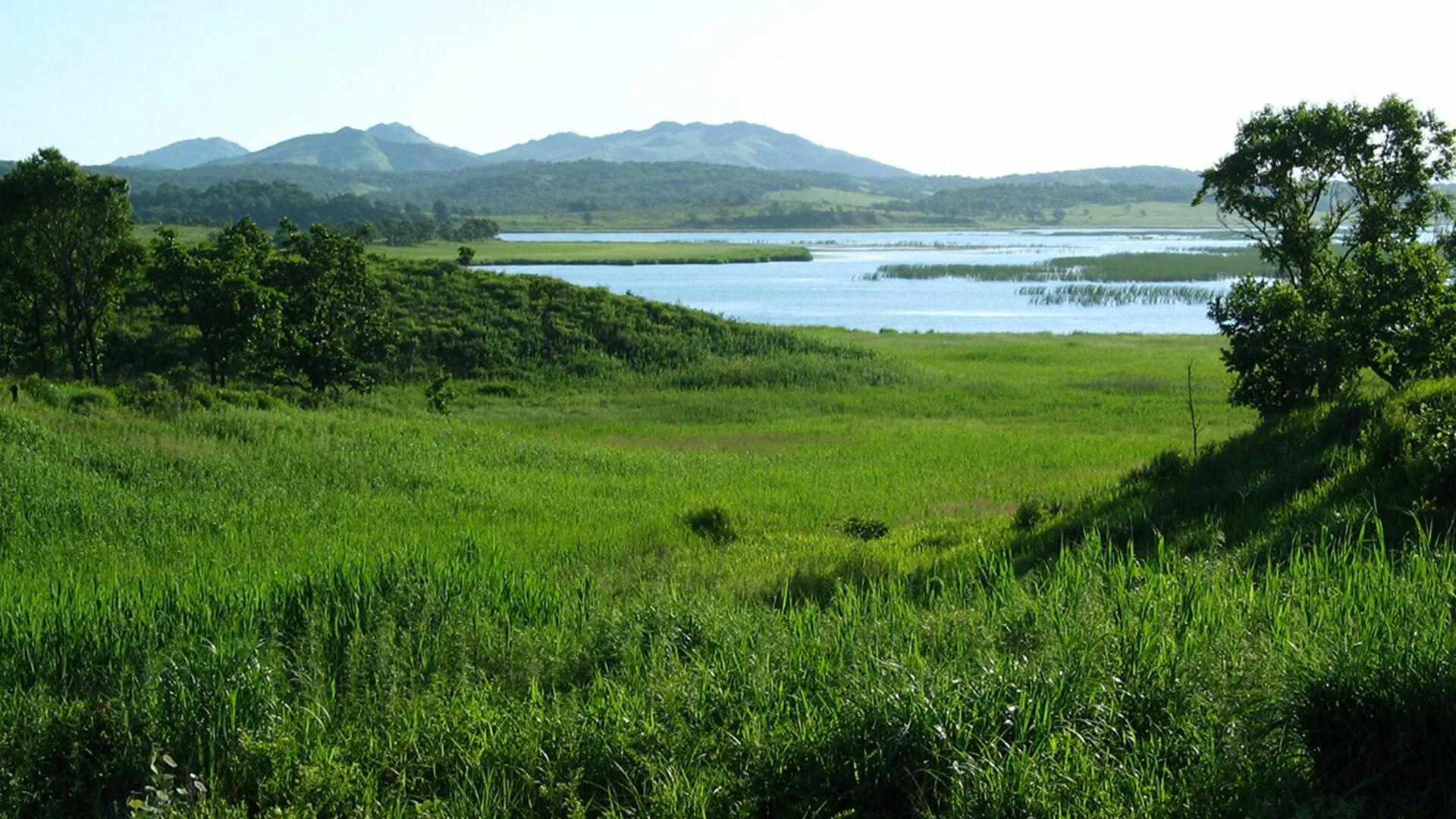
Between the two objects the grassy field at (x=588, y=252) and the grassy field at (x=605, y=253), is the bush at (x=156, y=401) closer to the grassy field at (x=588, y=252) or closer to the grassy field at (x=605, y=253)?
the grassy field at (x=588, y=252)

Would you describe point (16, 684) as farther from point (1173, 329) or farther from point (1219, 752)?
point (1173, 329)

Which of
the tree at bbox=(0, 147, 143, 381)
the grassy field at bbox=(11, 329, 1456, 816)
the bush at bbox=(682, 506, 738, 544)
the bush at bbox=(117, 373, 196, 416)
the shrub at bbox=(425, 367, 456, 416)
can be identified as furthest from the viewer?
the shrub at bbox=(425, 367, 456, 416)

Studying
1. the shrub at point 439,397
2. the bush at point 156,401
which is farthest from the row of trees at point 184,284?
the bush at point 156,401

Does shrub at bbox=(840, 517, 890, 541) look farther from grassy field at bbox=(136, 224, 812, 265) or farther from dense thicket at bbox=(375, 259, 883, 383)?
grassy field at bbox=(136, 224, 812, 265)

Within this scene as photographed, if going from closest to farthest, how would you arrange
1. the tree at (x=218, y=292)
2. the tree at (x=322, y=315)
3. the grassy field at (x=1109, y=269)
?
the tree at (x=218, y=292) < the tree at (x=322, y=315) < the grassy field at (x=1109, y=269)

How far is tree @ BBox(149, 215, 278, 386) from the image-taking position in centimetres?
3412

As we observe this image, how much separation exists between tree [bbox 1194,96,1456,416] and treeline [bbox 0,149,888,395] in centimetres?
2074

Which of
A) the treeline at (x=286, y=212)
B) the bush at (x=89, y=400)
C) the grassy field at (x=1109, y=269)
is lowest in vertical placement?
the bush at (x=89, y=400)

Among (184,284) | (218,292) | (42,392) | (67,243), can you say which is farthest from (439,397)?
(42,392)

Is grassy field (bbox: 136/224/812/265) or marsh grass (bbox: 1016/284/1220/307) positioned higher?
grassy field (bbox: 136/224/812/265)

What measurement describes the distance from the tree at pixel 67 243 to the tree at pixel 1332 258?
102ft

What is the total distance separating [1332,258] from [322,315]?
28557 mm

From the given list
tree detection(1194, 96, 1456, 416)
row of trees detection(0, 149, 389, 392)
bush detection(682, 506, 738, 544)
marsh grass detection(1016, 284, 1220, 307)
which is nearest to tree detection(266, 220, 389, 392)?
row of trees detection(0, 149, 389, 392)

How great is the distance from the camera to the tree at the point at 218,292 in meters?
34.1
